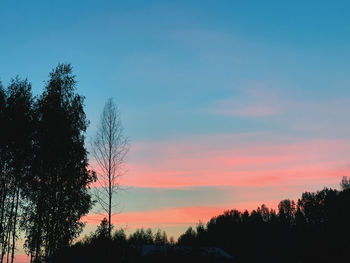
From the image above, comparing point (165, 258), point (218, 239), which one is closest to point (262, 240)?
point (218, 239)

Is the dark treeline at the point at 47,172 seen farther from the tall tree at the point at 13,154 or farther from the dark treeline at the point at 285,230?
the dark treeline at the point at 285,230

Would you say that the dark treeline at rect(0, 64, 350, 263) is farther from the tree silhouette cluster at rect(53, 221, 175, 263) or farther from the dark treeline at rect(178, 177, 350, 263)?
the dark treeline at rect(178, 177, 350, 263)

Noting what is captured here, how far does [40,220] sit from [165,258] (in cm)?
1087

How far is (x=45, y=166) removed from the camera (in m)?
29.2

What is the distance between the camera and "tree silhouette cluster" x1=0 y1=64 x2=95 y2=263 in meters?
28.1

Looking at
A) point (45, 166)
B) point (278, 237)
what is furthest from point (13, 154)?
point (278, 237)

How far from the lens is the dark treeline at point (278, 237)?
112ft

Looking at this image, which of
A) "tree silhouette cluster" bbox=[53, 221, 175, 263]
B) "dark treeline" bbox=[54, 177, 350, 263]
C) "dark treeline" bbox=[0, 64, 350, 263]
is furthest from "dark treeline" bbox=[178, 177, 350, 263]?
"dark treeline" bbox=[0, 64, 350, 263]

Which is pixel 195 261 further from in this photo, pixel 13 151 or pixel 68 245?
pixel 13 151

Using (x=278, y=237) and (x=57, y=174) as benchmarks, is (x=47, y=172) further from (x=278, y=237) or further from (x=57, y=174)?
(x=278, y=237)

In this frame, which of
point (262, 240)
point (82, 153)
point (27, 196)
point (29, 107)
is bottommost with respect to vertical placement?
point (262, 240)

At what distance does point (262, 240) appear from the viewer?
10588 centimetres

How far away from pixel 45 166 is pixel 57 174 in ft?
4.16

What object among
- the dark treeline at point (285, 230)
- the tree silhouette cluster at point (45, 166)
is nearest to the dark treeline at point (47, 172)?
the tree silhouette cluster at point (45, 166)
